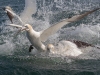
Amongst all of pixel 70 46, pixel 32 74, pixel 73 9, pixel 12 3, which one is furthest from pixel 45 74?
pixel 12 3

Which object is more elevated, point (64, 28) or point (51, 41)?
Result: point (64, 28)

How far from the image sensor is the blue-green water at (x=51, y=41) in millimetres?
10164

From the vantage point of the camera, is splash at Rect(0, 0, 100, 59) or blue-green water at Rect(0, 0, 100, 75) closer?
blue-green water at Rect(0, 0, 100, 75)

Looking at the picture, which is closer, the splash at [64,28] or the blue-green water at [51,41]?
the blue-green water at [51,41]

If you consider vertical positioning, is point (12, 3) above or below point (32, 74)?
above

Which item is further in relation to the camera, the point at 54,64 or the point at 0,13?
the point at 0,13

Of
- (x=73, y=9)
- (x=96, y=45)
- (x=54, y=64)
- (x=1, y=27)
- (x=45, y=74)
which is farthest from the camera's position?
(x=73, y=9)

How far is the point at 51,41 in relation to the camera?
43.2 ft

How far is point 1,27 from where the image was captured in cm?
1531

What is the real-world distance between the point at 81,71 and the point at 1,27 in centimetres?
669

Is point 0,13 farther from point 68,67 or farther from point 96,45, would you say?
point 68,67

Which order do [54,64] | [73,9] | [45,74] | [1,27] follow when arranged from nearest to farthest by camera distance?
[45,74] → [54,64] → [1,27] → [73,9]

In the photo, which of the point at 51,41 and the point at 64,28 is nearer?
the point at 51,41

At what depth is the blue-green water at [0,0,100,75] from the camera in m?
10.2
